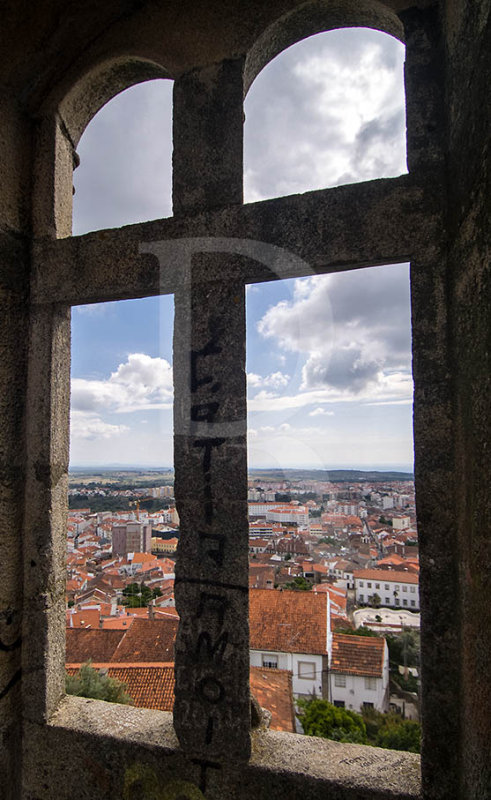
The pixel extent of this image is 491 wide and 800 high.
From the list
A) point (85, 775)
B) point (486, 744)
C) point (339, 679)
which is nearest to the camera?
point (486, 744)

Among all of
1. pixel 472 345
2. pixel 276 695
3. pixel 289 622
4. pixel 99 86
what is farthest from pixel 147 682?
pixel 99 86

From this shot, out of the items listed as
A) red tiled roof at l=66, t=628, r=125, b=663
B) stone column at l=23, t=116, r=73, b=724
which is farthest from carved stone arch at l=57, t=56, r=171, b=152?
red tiled roof at l=66, t=628, r=125, b=663

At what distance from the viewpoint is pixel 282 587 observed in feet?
11.5

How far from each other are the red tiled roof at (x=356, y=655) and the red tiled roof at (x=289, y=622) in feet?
3.85

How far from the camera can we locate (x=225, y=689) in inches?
85.0

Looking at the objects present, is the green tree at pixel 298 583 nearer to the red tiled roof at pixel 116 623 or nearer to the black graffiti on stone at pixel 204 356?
the black graffiti on stone at pixel 204 356

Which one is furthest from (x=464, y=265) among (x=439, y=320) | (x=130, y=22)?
(x=130, y=22)

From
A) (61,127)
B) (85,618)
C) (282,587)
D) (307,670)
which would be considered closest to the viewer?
(61,127)

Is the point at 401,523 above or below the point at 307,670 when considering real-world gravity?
above

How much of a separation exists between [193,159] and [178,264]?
61cm

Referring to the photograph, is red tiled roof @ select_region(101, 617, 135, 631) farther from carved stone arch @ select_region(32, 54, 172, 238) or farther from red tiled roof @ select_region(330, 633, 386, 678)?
carved stone arch @ select_region(32, 54, 172, 238)

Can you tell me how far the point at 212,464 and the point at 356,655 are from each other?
6.06 metres

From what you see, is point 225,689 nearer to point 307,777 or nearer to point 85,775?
point 307,777

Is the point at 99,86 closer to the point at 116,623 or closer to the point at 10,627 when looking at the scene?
the point at 10,627
